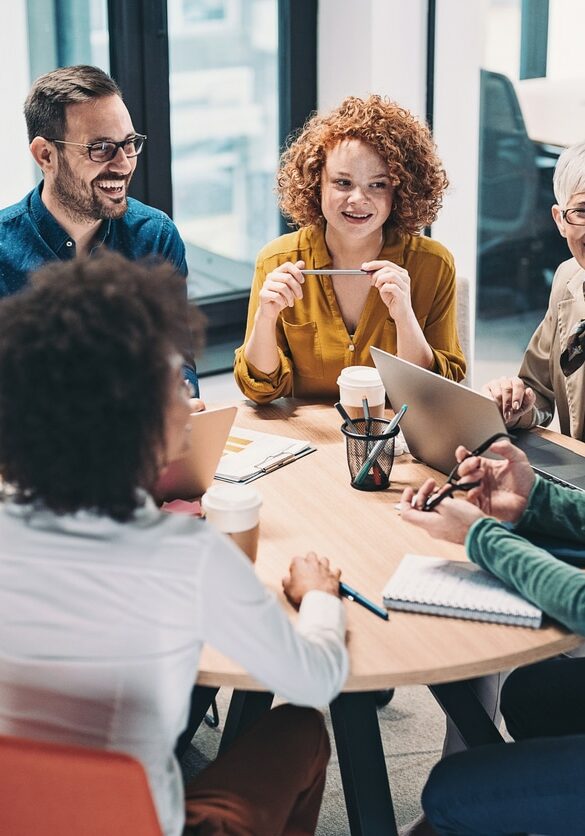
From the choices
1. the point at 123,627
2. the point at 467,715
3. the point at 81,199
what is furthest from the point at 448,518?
the point at 81,199

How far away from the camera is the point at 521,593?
56.5 inches

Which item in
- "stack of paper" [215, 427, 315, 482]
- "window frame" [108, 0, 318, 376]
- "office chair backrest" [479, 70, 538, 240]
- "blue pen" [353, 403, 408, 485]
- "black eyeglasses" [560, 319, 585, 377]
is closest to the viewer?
"blue pen" [353, 403, 408, 485]

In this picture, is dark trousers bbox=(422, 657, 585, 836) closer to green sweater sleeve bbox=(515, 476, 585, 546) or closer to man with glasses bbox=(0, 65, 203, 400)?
green sweater sleeve bbox=(515, 476, 585, 546)

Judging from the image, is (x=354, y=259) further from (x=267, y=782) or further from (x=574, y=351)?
(x=267, y=782)

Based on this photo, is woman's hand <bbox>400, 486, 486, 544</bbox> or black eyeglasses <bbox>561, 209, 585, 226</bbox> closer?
woman's hand <bbox>400, 486, 486, 544</bbox>

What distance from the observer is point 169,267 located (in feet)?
3.93

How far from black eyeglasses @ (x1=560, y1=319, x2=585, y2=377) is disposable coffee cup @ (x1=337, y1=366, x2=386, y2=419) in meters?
0.46

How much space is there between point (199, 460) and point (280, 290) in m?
0.65

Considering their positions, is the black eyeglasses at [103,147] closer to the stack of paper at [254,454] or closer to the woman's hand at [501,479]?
the stack of paper at [254,454]

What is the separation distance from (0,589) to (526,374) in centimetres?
155

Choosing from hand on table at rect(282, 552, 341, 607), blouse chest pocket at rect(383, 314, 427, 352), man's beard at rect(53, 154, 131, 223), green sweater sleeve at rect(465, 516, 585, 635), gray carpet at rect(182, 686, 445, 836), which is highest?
man's beard at rect(53, 154, 131, 223)

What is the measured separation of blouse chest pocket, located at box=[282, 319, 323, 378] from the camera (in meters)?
2.41

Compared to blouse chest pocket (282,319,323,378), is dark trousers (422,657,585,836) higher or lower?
lower

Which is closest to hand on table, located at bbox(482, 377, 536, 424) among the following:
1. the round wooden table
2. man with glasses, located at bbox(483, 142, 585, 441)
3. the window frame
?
man with glasses, located at bbox(483, 142, 585, 441)
